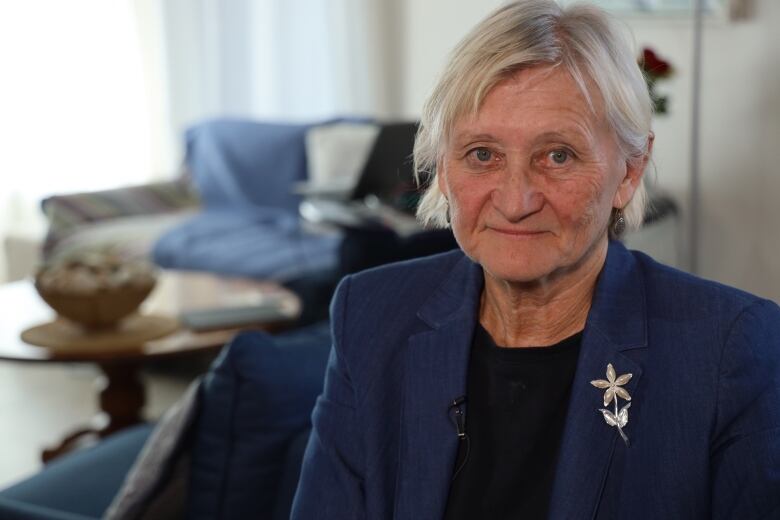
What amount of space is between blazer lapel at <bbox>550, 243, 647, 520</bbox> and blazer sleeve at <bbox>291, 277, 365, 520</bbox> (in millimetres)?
259

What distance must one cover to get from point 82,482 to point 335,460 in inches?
34.9

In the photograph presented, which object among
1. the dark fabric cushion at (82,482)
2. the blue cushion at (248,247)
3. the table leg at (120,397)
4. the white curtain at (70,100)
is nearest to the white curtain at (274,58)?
the white curtain at (70,100)

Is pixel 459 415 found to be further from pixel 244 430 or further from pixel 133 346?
pixel 133 346

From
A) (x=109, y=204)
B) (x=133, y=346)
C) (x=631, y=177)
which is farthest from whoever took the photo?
(x=109, y=204)

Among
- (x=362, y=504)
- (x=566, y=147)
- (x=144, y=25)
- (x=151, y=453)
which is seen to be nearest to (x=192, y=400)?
(x=151, y=453)

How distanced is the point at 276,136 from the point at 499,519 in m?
3.77

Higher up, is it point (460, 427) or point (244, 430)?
point (460, 427)

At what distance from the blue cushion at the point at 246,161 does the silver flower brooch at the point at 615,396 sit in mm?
3654

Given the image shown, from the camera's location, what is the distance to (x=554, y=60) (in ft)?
4.45

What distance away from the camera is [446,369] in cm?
150

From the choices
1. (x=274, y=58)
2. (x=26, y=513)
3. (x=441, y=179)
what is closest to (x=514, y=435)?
(x=441, y=179)

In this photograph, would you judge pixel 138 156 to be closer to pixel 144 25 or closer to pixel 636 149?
pixel 144 25

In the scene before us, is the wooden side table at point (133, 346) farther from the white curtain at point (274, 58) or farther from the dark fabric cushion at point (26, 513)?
the white curtain at point (274, 58)

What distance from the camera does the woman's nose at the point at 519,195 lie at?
1.36m
